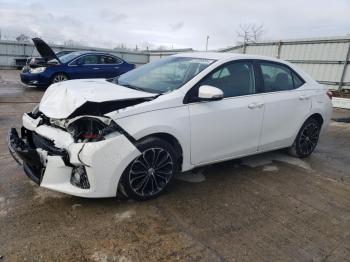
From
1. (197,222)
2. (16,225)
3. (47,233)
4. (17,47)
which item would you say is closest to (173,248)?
(197,222)

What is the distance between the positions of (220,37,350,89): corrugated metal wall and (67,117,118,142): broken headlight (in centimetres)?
1190

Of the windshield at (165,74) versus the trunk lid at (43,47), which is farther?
the trunk lid at (43,47)

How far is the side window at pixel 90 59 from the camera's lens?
11.8 metres

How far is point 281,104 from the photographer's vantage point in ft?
14.9

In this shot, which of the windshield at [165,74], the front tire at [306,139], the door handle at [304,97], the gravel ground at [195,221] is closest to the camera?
the gravel ground at [195,221]

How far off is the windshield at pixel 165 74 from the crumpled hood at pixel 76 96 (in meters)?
0.29

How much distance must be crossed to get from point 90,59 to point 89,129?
30.7 feet

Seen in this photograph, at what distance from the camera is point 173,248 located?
2725 millimetres

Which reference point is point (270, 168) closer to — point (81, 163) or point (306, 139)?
point (306, 139)

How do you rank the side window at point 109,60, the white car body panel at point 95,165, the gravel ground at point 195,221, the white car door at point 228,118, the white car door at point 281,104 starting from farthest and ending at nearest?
the side window at point 109,60
the white car door at point 281,104
the white car door at point 228,118
the white car body panel at point 95,165
the gravel ground at point 195,221

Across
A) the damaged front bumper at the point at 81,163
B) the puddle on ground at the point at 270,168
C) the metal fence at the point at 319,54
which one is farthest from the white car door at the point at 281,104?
the metal fence at the point at 319,54

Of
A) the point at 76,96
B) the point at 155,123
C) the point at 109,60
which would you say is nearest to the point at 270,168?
the point at 155,123

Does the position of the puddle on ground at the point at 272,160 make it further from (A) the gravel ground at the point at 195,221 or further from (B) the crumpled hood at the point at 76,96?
(B) the crumpled hood at the point at 76,96

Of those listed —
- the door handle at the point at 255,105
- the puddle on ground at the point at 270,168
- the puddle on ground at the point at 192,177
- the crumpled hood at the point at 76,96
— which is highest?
the crumpled hood at the point at 76,96
